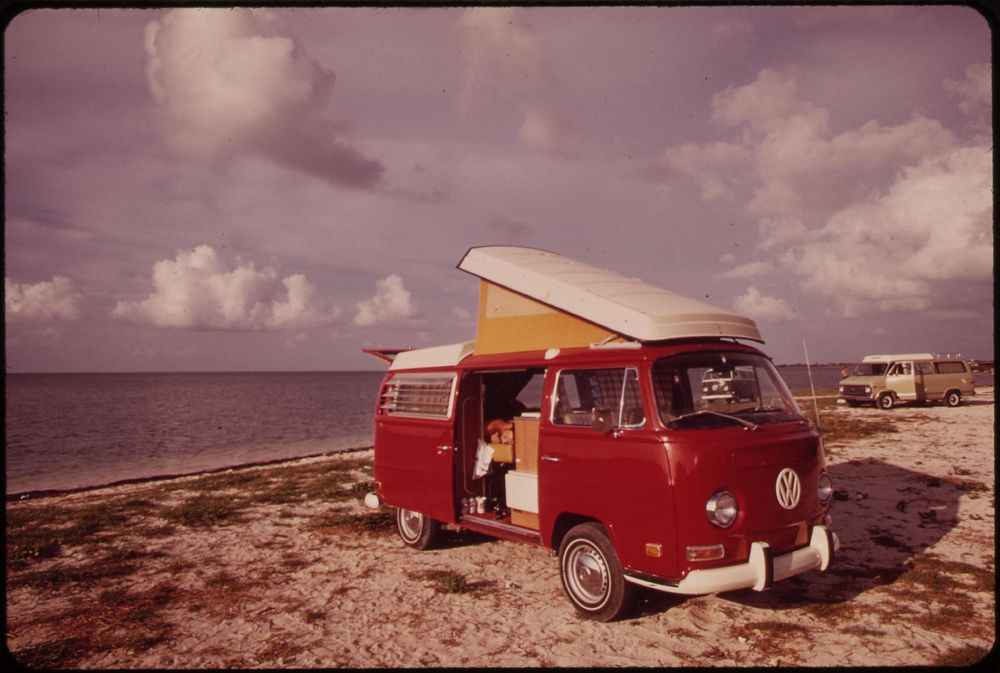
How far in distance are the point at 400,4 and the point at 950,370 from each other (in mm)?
32793

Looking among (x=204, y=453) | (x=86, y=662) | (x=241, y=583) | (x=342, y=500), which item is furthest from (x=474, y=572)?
(x=204, y=453)

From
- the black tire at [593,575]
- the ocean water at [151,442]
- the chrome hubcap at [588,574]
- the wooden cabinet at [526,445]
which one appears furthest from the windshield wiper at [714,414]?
the ocean water at [151,442]

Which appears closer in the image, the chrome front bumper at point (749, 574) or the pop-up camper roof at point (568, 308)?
the chrome front bumper at point (749, 574)

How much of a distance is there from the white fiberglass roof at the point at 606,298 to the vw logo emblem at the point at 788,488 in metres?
1.43

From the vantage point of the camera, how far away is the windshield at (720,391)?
5.44 metres

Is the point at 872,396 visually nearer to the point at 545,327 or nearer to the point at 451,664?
the point at 545,327

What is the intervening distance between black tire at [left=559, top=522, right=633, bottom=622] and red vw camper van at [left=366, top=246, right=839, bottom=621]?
0.01m

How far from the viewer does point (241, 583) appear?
24.1ft

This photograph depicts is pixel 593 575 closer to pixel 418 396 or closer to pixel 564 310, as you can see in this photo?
pixel 564 310

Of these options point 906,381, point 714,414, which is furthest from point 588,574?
point 906,381

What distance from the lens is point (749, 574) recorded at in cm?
495

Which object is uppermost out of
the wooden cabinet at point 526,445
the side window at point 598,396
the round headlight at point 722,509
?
the side window at point 598,396

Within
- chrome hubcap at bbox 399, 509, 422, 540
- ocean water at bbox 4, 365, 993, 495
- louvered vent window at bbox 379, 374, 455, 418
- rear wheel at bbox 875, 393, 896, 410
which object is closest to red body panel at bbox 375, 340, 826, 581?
louvered vent window at bbox 379, 374, 455, 418

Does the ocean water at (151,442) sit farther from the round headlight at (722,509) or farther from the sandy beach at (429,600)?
the round headlight at (722,509)
